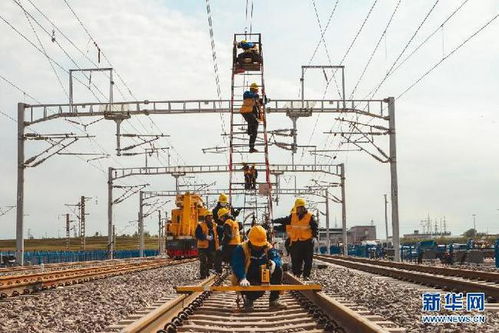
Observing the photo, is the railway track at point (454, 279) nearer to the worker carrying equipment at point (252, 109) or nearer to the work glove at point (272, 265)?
the work glove at point (272, 265)

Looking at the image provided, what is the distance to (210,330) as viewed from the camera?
828cm

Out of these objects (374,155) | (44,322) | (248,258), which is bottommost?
(44,322)

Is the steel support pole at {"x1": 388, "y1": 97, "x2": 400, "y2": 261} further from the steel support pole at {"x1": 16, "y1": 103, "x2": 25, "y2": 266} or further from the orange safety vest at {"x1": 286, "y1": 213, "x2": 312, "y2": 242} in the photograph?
the orange safety vest at {"x1": 286, "y1": 213, "x2": 312, "y2": 242}

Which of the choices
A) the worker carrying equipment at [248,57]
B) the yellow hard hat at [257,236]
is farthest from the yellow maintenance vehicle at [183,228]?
the yellow hard hat at [257,236]

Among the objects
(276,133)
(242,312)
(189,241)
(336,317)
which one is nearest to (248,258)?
(242,312)

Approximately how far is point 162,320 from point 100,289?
23.4 feet

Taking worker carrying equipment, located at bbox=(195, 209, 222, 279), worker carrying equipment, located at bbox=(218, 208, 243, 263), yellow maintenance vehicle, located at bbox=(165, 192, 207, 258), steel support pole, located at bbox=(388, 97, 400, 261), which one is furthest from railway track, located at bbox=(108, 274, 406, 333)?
yellow maintenance vehicle, located at bbox=(165, 192, 207, 258)

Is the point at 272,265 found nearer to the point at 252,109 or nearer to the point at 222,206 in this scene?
the point at 222,206

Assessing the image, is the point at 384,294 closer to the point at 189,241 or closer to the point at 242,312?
the point at 242,312

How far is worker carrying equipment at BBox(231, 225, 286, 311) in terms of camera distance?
10227 mm

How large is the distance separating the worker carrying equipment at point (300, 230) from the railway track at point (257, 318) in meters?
3.79

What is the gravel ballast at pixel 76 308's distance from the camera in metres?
9.24

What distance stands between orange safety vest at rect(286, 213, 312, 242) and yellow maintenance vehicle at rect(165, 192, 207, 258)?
26.4 m

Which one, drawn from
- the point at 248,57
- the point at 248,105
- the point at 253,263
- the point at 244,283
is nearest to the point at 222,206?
the point at 248,105
